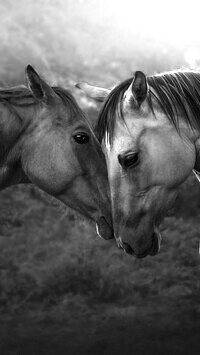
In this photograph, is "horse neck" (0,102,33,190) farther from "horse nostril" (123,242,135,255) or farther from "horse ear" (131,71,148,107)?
"horse nostril" (123,242,135,255)

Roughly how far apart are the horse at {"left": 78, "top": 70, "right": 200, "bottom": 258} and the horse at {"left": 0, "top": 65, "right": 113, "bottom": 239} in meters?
0.25

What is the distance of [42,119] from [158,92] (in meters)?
0.84

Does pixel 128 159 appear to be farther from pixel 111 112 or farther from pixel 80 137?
pixel 80 137

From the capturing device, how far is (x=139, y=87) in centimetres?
356

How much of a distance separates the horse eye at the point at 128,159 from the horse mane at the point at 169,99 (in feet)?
0.55

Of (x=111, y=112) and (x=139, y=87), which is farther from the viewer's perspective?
(x=111, y=112)

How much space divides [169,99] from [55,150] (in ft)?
2.85

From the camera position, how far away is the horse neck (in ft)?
12.6

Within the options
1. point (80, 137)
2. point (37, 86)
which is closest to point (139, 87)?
point (80, 137)

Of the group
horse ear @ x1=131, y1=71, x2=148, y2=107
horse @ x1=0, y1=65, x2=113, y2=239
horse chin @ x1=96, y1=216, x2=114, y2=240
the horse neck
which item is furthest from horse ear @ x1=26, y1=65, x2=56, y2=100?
horse chin @ x1=96, y1=216, x2=114, y2=240

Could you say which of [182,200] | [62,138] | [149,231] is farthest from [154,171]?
[182,200]

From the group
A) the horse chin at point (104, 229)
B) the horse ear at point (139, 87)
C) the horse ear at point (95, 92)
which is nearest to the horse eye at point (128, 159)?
the horse ear at point (139, 87)

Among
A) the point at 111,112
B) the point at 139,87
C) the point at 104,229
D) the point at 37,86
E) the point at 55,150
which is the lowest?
the point at 104,229

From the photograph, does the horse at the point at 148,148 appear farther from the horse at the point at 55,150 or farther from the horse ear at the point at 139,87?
the horse at the point at 55,150
